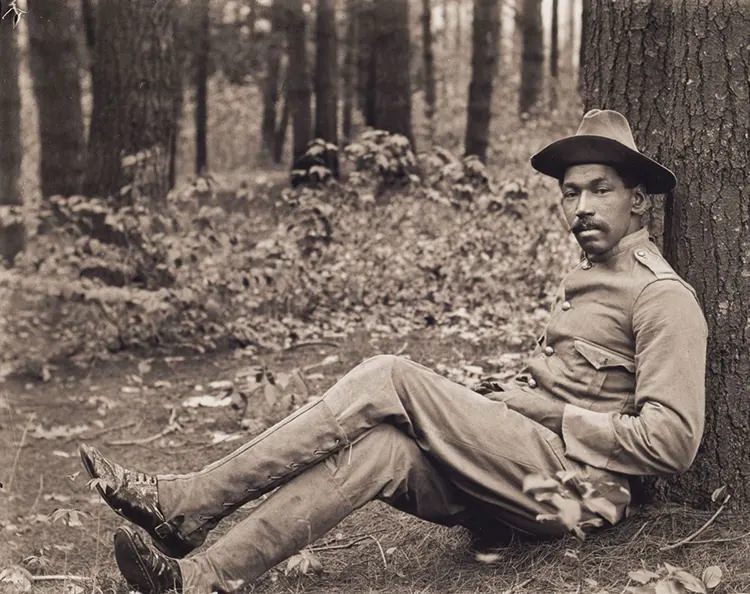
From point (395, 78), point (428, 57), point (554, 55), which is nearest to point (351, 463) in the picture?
point (395, 78)

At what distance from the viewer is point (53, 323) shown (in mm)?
9016

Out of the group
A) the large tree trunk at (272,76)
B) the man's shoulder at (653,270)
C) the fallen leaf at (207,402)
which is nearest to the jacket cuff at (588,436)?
the man's shoulder at (653,270)

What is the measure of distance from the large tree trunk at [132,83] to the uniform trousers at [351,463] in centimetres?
571

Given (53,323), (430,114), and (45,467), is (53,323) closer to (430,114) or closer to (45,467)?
(45,467)

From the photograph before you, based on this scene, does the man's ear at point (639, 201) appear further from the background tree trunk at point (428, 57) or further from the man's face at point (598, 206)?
the background tree trunk at point (428, 57)

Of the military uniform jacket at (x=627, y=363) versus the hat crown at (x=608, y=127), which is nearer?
the military uniform jacket at (x=627, y=363)

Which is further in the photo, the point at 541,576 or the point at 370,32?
the point at 370,32

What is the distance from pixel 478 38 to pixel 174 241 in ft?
30.0

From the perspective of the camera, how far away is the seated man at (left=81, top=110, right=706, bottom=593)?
3514 millimetres

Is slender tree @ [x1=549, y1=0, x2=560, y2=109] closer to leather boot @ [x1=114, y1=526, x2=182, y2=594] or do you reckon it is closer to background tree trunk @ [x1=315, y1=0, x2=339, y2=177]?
background tree trunk @ [x1=315, y1=0, x2=339, y2=177]

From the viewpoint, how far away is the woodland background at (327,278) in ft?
12.4

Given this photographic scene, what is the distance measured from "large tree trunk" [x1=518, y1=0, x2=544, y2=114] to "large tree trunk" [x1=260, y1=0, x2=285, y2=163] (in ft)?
16.5

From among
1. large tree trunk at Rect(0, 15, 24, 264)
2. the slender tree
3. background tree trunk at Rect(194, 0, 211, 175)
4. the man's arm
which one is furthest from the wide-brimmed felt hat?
the slender tree

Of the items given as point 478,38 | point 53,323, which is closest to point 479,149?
point 478,38
